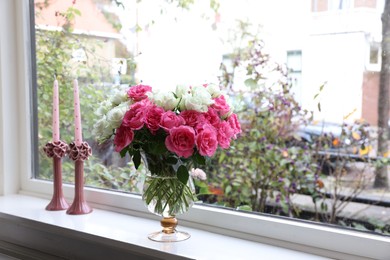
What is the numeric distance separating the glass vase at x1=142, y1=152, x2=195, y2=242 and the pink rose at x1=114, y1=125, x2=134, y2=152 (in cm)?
10

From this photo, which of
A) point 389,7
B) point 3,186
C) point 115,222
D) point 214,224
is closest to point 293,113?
point 389,7

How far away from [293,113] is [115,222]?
0.94m

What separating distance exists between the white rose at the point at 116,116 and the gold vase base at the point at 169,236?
1.08 feet

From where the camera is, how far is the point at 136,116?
3.58 feet

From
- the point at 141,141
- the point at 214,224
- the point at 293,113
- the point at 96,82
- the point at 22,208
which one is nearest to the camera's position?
the point at 141,141

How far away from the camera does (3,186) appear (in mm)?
1750

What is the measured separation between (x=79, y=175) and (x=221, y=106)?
63 cm

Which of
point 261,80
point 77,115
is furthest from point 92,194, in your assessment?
point 261,80

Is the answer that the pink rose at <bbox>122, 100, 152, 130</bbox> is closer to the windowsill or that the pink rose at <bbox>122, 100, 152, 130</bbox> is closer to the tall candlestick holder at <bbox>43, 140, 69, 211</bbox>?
the windowsill

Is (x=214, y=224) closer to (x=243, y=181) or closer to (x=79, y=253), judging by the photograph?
(x=79, y=253)

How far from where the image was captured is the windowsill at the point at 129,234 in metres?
1.13

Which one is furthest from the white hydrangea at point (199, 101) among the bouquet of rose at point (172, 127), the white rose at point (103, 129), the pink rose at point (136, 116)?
the white rose at point (103, 129)

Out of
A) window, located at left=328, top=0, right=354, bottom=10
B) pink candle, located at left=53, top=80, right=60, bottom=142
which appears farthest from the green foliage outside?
window, located at left=328, top=0, right=354, bottom=10

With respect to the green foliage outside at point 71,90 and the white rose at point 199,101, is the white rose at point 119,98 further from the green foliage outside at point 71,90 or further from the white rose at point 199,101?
the green foliage outside at point 71,90
